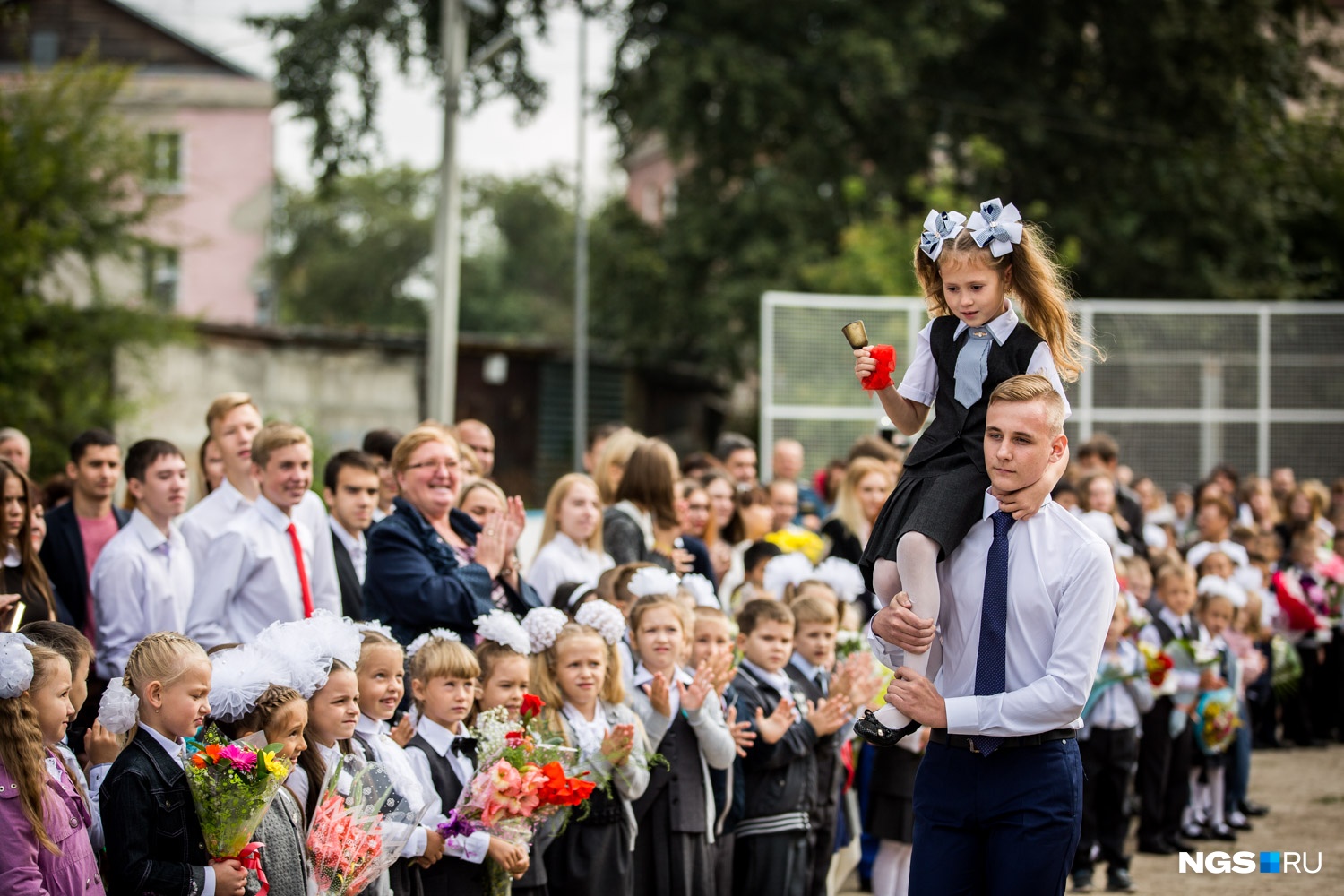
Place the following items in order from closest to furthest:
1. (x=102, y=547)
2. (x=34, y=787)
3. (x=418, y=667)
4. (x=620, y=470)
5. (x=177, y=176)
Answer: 1. (x=34, y=787)
2. (x=418, y=667)
3. (x=102, y=547)
4. (x=620, y=470)
5. (x=177, y=176)

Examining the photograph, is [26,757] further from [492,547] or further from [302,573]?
[492,547]

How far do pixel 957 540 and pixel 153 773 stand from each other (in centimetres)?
243

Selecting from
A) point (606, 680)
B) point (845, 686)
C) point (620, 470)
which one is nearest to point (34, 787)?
point (606, 680)

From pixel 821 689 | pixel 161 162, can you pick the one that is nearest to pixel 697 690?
pixel 821 689

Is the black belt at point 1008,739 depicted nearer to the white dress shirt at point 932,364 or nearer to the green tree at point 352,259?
the white dress shirt at point 932,364

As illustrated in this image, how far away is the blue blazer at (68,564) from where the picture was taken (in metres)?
6.52

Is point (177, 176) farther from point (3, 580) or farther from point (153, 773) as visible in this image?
point (153, 773)

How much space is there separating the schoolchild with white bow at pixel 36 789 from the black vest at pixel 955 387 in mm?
2591

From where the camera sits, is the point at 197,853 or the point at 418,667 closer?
the point at 197,853

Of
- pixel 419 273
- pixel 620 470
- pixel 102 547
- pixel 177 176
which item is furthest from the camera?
pixel 419 273

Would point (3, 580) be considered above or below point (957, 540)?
below

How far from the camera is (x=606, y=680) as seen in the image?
19.9 ft

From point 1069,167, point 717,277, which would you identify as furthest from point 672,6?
point 1069,167

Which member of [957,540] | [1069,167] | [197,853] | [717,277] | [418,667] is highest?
[1069,167]
